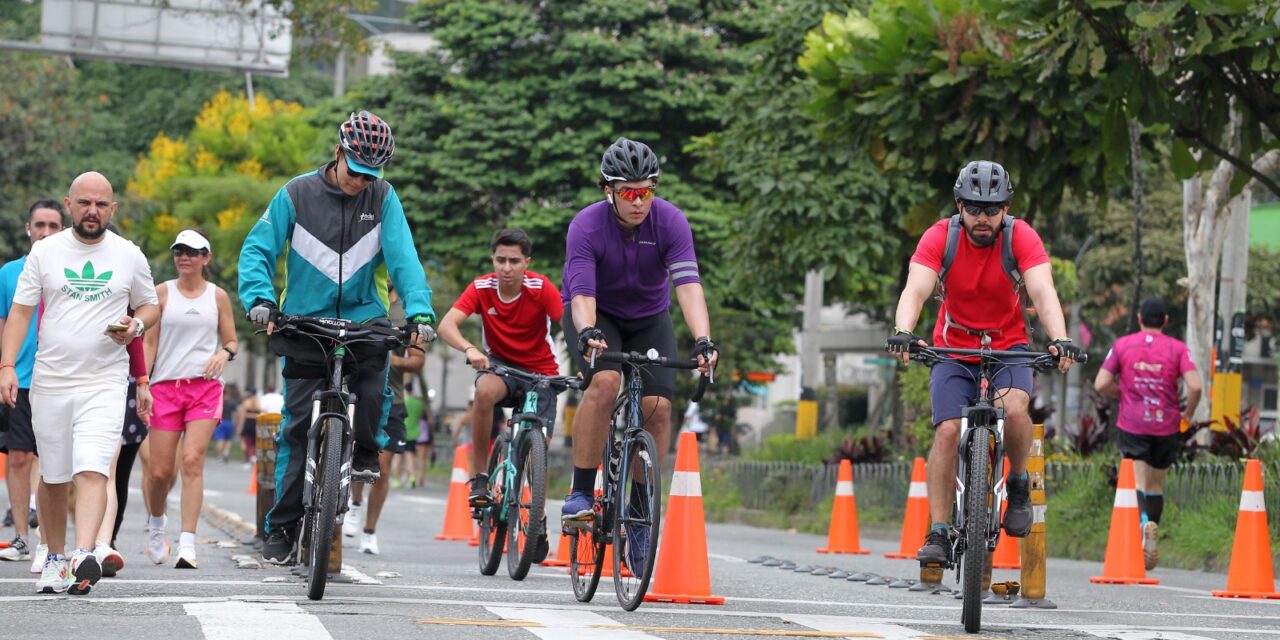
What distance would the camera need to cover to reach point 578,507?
359 inches

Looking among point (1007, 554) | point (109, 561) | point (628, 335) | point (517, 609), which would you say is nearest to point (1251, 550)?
point (1007, 554)

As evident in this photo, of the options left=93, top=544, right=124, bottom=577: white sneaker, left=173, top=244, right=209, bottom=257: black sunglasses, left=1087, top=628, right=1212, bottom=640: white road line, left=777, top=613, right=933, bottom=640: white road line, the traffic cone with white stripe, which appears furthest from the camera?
left=173, top=244, right=209, bottom=257: black sunglasses

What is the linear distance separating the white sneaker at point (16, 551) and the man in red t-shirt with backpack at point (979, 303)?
5.13 m

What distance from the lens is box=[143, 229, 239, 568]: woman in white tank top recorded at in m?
11.1

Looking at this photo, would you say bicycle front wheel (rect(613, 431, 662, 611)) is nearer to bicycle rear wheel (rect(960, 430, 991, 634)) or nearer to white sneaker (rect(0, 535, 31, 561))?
bicycle rear wheel (rect(960, 430, 991, 634))

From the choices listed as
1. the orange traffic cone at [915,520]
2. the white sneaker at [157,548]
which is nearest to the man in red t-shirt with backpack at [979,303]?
the white sneaker at [157,548]

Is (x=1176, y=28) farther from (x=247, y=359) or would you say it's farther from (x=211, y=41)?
(x=247, y=359)

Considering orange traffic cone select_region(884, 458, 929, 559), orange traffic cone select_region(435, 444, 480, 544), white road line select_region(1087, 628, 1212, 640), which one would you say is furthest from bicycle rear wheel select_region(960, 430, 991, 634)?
orange traffic cone select_region(435, 444, 480, 544)

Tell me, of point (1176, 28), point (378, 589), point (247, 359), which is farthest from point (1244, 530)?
point (247, 359)

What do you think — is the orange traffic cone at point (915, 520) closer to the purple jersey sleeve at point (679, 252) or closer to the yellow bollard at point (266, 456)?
the yellow bollard at point (266, 456)

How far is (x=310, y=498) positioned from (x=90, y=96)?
178ft

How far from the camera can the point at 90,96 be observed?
198 ft

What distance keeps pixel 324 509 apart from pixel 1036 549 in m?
3.39

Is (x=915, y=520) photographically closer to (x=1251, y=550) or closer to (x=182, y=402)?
(x=1251, y=550)
